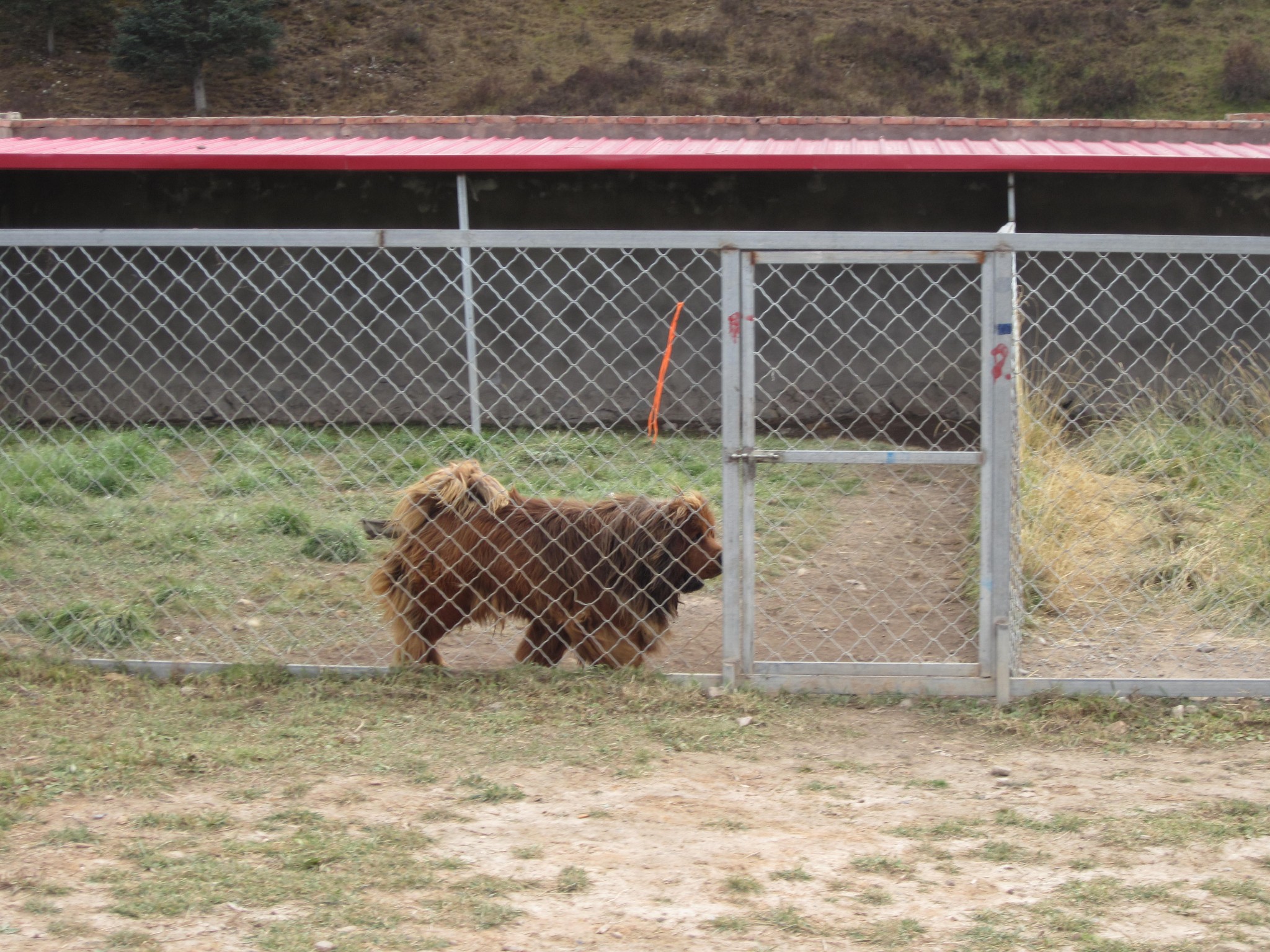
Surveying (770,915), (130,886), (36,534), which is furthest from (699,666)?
(36,534)

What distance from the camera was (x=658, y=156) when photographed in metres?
10.3

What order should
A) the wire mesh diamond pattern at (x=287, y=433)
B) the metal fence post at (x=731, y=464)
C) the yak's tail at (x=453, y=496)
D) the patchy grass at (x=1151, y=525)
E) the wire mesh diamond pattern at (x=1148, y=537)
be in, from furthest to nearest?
the patchy grass at (x=1151, y=525), the wire mesh diamond pattern at (x=287, y=433), the wire mesh diamond pattern at (x=1148, y=537), the yak's tail at (x=453, y=496), the metal fence post at (x=731, y=464)

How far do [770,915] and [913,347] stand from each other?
863 centimetres

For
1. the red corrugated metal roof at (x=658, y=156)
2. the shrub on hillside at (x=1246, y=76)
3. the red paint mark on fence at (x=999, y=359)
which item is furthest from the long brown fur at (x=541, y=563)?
the shrub on hillside at (x=1246, y=76)

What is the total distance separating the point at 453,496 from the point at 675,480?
141 inches

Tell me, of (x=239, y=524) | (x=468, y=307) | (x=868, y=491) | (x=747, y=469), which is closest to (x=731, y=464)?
(x=747, y=469)

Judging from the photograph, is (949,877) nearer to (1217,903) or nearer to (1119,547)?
(1217,903)

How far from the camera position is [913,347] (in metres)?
10.7

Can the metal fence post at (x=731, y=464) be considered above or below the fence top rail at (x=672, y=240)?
below

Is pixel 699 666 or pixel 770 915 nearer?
pixel 770 915

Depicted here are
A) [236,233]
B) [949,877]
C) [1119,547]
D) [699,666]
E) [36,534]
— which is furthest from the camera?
[36,534]

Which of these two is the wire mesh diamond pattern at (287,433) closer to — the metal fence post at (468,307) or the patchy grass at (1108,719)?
the metal fence post at (468,307)

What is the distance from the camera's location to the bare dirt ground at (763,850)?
8.49ft

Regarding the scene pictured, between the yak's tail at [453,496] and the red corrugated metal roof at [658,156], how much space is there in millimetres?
6506
